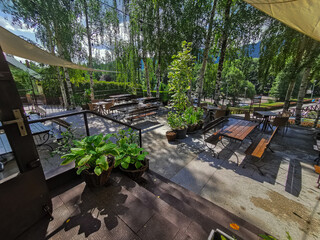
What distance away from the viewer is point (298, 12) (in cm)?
140

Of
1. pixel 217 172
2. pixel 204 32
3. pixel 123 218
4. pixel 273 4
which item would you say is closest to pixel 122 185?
pixel 123 218

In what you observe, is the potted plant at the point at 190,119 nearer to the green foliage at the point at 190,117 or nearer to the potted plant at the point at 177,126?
the green foliage at the point at 190,117

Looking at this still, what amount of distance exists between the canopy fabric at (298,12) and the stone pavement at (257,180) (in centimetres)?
269

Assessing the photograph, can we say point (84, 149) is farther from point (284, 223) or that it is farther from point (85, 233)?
point (284, 223)

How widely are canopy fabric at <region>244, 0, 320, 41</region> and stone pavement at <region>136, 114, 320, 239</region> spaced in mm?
2692

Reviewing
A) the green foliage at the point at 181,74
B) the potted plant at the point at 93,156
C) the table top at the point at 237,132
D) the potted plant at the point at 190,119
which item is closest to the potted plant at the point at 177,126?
the potted plant at the point at 190,119

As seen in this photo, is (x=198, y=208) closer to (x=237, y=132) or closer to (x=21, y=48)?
(x=237, y=132)

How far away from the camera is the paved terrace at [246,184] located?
1935 millimetres

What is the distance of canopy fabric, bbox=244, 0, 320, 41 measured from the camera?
4.19 feet

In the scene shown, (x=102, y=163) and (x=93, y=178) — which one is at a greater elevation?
(x=102, y=163)

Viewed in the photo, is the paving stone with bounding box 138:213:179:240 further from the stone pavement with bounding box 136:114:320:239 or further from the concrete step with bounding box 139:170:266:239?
the stone pavement with bounding box 136:114:320:239

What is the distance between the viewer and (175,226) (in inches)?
60.3

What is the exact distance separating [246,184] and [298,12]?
2929 millimetres

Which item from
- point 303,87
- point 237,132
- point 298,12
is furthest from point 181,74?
point 303,87
